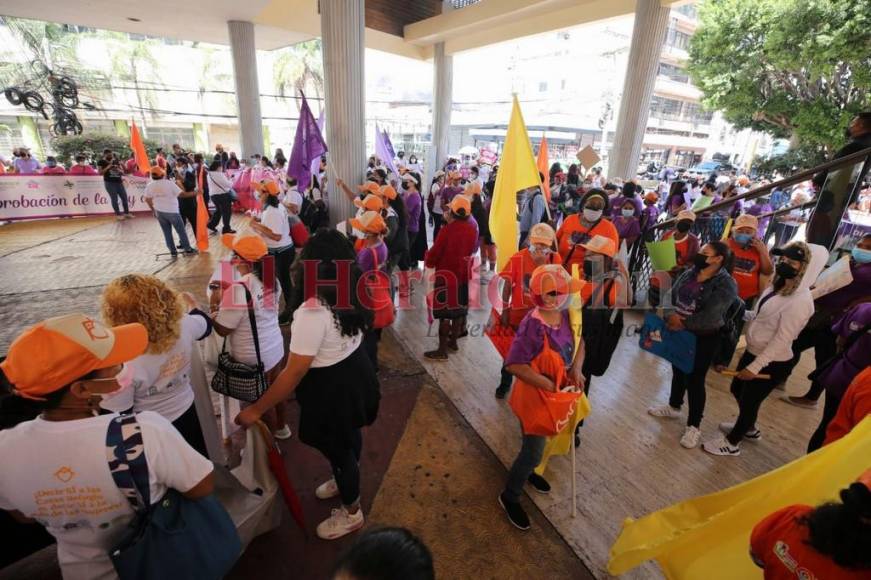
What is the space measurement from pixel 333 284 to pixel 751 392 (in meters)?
3.32

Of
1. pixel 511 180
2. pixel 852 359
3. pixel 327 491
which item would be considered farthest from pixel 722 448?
pixel 327 491

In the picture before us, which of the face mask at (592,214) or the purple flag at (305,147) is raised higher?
the purple flag at (305,147)

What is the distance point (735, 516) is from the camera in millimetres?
1781

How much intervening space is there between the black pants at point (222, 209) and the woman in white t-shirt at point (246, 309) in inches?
293

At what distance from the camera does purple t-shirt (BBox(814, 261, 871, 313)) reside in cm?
356

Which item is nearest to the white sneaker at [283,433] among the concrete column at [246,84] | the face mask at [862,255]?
the face mask at [862,255]

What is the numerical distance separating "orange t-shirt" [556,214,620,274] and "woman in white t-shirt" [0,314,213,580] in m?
3.46

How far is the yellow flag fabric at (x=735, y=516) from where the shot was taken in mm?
1650

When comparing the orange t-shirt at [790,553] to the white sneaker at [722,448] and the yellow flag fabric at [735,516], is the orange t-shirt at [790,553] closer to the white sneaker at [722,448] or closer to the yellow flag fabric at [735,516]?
the yellow flag fabric at [735,516]

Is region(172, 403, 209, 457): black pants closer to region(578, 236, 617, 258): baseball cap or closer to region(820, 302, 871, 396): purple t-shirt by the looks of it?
region(578, 236, 617, 258): baseball cap

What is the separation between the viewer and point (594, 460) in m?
3.29

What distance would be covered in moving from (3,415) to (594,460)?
3.55 m

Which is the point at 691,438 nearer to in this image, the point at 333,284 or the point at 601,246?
the point at 601,246

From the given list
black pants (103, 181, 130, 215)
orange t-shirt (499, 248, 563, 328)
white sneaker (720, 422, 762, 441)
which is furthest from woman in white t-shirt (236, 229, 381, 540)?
black pants (103, 181, 130, 215)
